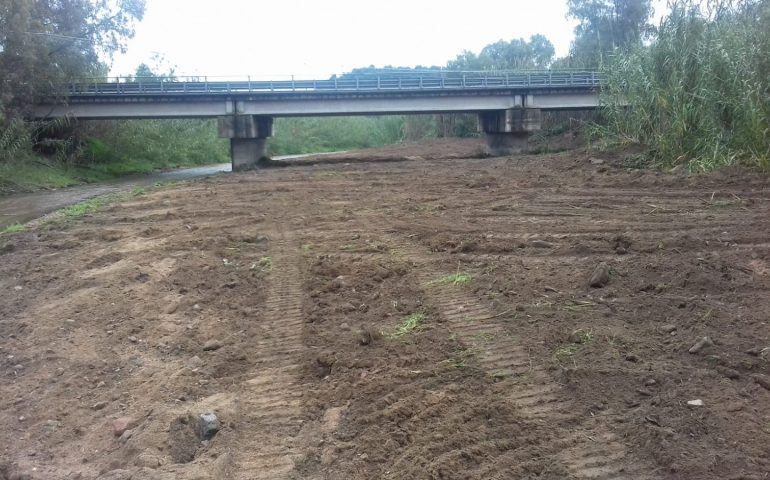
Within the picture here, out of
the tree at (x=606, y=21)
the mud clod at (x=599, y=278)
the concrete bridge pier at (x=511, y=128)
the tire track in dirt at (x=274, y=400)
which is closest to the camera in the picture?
the tire track in dirt at (x=274, y=400)

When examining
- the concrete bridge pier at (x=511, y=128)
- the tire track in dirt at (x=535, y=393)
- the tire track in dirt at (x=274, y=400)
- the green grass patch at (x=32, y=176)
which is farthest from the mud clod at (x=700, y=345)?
the concrete bridge pier at (x=511, y=128)

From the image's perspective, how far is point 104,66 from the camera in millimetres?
34844

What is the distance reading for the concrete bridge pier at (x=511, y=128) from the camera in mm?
34188

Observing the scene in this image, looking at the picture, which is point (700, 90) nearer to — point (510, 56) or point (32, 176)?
Answer: point (32, 176)

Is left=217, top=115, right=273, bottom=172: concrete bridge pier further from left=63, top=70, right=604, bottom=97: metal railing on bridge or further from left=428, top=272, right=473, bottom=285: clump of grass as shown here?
left=428, top=272, right=473, bottom=285: clump of grass

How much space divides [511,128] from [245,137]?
45.7ft

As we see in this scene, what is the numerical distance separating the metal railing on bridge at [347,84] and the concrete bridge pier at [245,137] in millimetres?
1430

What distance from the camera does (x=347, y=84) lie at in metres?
33.5

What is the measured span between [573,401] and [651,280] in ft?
7.78

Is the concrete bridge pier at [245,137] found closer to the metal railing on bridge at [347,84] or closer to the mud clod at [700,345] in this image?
the metal railing on bridge at [347,84]

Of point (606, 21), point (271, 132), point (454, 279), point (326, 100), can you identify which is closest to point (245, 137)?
point (271, 132)

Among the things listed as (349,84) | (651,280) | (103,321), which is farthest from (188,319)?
(349,84)

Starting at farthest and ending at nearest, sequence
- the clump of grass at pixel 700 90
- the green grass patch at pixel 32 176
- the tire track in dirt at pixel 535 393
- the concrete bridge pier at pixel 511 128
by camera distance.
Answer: the concrete bridge pier at pixel 511 128 → the green grass patch at pixel 32 176 → the clump of grass at pixel 700 90 → the tire track in dirt at pixel 535 393

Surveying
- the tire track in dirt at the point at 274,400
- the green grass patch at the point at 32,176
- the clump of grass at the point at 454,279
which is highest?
the green grass patch at the point at 32,176
